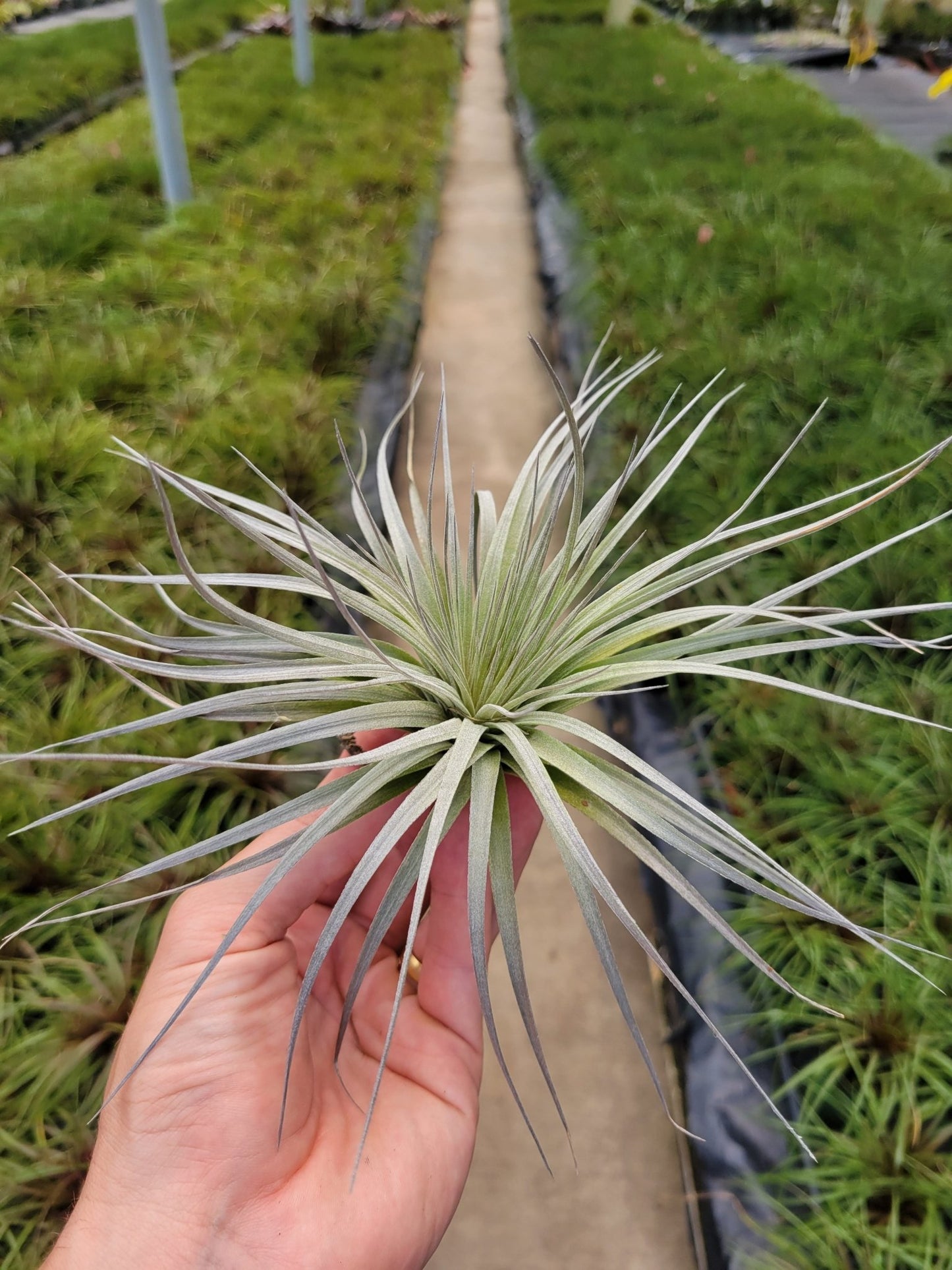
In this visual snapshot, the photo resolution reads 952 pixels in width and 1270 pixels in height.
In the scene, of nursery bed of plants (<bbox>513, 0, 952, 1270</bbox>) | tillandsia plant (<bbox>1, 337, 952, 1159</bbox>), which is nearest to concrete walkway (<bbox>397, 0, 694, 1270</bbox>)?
nursery bed of plants (<bbox>513, 0, 952, 1270</bbox>)

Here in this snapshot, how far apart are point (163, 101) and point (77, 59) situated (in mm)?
3352

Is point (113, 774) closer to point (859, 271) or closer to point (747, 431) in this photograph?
point (747, 431)

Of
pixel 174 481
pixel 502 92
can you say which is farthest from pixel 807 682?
pixel 502 92

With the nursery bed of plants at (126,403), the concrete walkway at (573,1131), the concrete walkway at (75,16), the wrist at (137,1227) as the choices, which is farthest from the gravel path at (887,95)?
the concrete walkway at (75,16)

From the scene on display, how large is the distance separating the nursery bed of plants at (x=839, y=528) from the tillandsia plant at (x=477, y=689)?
142mm

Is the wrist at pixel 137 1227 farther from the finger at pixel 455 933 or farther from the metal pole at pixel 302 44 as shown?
the metal pole at pixel 302 44

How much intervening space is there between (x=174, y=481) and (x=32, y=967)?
69cm

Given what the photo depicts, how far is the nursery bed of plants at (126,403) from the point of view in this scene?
3.02 feet

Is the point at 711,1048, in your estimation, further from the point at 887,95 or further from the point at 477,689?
the point at 887,95

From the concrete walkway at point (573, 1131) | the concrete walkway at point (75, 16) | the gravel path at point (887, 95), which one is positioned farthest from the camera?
the concrete walkway at point (75, 16)

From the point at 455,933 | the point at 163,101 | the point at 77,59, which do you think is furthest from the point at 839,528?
the point at 77,59

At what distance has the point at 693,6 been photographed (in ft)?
29.3

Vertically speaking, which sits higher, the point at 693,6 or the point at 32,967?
the point at 693,6

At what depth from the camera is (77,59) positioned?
4.61 m
